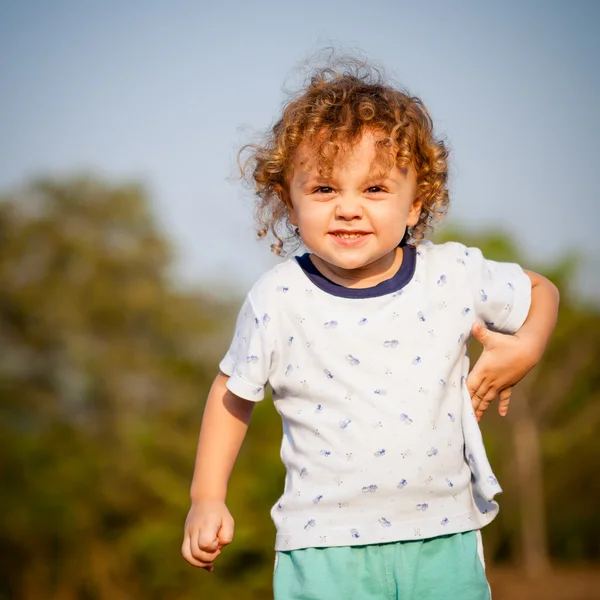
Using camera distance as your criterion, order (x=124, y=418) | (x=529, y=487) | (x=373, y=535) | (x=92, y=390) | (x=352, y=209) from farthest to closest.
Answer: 1. (x=92, y=390)
2. (x=124, y=418)
3. (x=529, y=487)
4. (x=352, y=209)
5. (x=373, y=535)

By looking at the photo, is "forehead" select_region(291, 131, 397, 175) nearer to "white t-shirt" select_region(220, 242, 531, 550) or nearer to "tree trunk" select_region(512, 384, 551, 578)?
"white t-shirt" select_region(220, 242, 531, 550)

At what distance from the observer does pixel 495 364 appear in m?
2.28

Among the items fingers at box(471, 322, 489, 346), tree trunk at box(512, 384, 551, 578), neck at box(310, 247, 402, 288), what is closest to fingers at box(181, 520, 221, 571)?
neck at box(310, 247, 402, 288)

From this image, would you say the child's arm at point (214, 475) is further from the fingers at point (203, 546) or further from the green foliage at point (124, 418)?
the green foliage at point (124, 418)

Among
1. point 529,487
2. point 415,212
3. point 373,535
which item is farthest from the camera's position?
point 529,487

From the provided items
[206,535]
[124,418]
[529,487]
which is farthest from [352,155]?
[124,418]

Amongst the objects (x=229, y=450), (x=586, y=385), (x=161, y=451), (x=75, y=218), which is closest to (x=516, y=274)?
(x=229, y=450)

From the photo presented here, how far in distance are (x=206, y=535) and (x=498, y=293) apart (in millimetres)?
997

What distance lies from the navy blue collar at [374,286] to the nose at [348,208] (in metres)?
0.19

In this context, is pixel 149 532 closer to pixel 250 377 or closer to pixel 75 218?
pixel 75 218

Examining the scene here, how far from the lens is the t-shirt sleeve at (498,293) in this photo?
2312 mm

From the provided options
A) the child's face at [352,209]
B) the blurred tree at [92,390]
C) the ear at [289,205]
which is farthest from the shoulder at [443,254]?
the blurred tree at [92,390]

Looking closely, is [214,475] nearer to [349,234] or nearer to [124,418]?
[349,234]

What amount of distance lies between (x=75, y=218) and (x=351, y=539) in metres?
18.0
